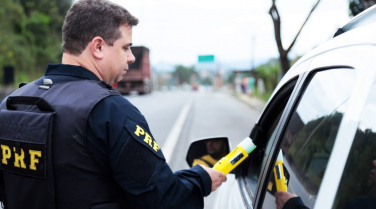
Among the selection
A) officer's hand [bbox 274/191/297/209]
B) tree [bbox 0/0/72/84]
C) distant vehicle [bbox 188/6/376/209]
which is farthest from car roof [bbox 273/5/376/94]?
tree [bbox 0/0/72/84]

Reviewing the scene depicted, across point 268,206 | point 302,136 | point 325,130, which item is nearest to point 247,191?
point 268,206

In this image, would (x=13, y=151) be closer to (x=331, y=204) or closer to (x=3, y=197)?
(x=3, y=197)

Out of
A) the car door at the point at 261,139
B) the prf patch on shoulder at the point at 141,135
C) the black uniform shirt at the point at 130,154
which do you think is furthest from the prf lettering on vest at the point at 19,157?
the car door at the point at 261,139

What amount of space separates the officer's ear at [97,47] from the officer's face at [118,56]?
0.06ft

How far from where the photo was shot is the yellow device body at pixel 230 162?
1653 millimetres

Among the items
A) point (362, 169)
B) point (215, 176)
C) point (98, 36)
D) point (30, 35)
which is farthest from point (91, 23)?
point (30, 35)

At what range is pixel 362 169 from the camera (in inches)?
40.7

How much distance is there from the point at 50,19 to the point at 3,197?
38.5 metres

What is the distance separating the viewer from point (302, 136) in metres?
1.59

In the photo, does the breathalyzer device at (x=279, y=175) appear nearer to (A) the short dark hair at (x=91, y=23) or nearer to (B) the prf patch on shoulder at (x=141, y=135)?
(B) the prf patch on shoulder at (x=141, y=135)

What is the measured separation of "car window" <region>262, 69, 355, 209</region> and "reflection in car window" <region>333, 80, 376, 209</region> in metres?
0.14

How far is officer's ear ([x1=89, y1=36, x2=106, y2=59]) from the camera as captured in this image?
150cm

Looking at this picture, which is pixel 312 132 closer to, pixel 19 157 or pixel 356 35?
pixel 356 35

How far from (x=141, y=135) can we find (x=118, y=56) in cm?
35
